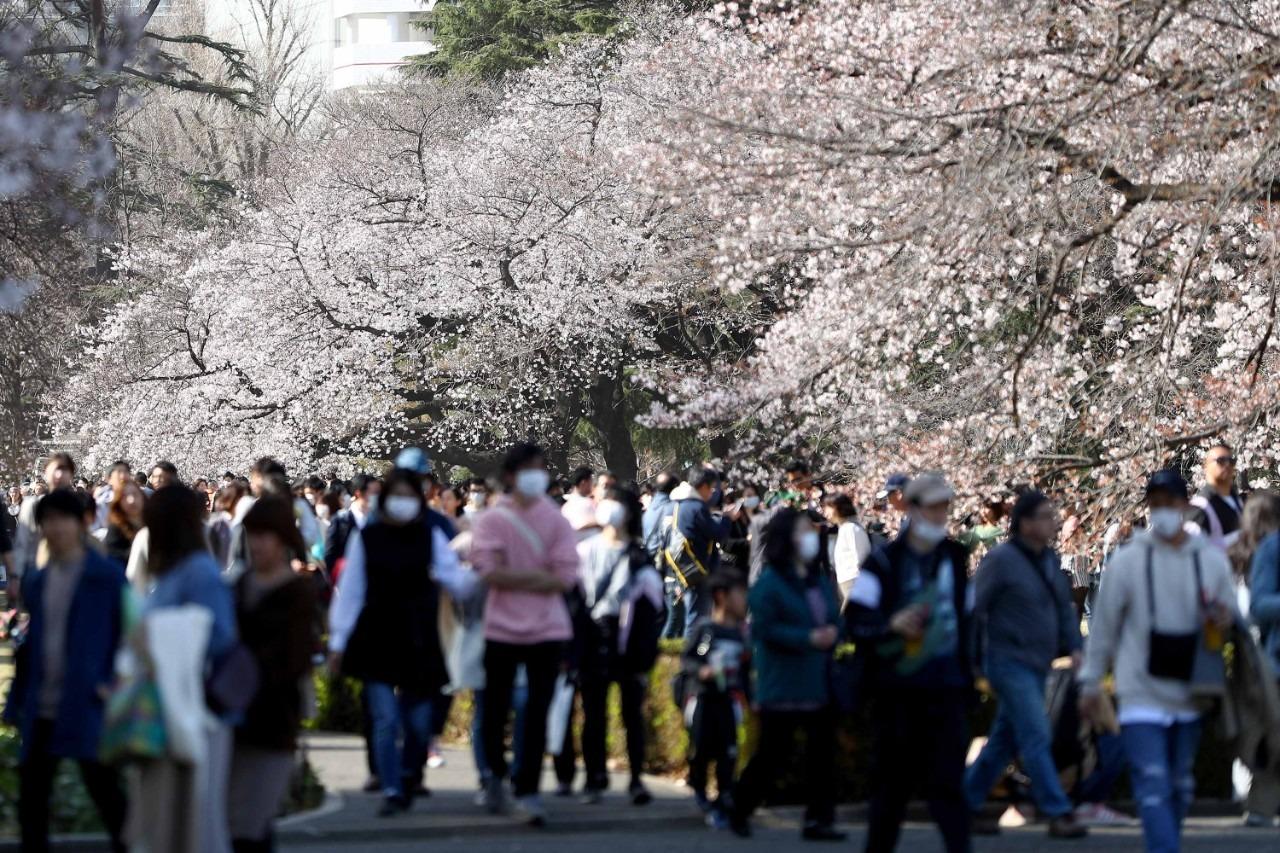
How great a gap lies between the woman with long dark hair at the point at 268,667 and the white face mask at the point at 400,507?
7.41 feet

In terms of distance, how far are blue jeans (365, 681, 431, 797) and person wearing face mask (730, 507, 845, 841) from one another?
60.3 inches

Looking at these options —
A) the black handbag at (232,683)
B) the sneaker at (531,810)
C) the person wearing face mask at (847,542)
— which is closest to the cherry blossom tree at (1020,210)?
the person wearing face mask at (847,542)

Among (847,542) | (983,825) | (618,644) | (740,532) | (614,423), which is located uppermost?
(614,423)

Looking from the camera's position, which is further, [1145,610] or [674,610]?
[674,610]

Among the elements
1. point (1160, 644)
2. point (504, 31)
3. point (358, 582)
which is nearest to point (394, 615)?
point (358, 582)

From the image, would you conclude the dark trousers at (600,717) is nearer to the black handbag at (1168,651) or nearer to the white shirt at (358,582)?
the white shirt at (358,582)

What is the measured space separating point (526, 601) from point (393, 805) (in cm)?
120

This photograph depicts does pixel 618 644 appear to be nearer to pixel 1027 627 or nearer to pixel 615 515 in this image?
pixel 615 515

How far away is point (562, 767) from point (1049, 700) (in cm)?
252

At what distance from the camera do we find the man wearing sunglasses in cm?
1113

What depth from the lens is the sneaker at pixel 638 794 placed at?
32.3 feet

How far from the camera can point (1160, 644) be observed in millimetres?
7633

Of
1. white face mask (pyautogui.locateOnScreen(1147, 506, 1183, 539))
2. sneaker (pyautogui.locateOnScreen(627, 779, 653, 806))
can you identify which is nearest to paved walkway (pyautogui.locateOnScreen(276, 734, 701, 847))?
sneaker (pyautogui.locateOnScreen(627, 779, 653, 806))

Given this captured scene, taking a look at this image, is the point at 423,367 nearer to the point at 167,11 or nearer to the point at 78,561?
the point at 78,561
